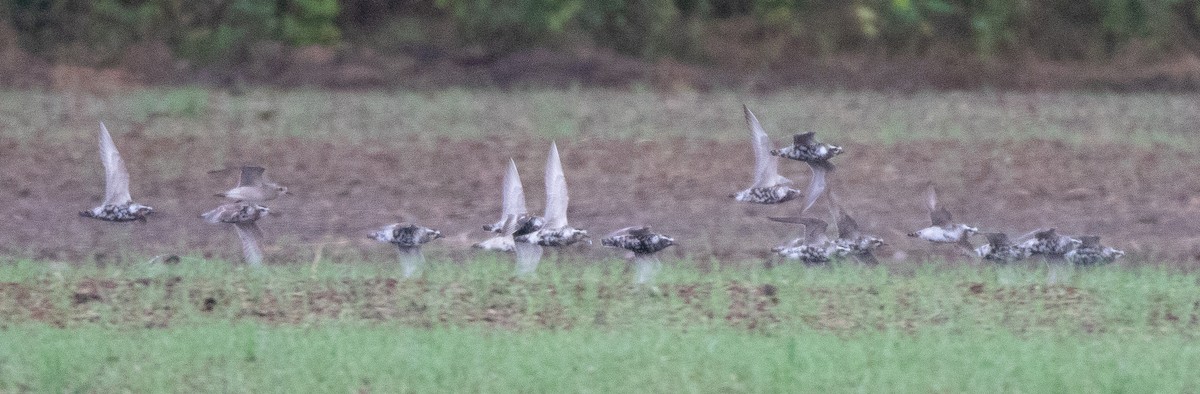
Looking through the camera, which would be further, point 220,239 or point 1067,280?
point 220,239

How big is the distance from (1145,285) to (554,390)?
3388 millimetres

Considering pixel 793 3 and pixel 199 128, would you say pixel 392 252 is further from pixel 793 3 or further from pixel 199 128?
pixel 793 3

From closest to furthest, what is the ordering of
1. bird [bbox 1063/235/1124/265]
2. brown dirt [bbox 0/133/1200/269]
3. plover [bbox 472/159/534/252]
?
bird [bbox 1063/235/1124/265] < plover [bbox 472/159/534/252] < brown dirt [bbox 0/133/1200/269]

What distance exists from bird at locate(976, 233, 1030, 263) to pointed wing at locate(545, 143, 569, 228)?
1.98 metres

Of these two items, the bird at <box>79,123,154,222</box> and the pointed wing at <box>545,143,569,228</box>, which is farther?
the bird at <box>79,123,154,222</box>

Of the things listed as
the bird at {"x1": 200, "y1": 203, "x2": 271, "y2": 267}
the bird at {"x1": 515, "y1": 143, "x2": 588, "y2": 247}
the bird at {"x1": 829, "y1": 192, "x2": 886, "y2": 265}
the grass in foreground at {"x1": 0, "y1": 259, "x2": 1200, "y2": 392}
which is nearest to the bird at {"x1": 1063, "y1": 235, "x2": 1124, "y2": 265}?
the grass in foreground at {"x1": 0, "y1": 259, "x2": 1200, "y2": 392}

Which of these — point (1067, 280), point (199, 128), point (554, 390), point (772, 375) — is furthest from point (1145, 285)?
point (199, 128)

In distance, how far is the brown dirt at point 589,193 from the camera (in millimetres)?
9859

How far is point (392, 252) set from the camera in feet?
31.1

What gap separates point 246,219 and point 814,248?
2.70 m

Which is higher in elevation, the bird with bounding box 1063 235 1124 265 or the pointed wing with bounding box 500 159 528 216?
the pointed wing with bounding box 500 159 528 216

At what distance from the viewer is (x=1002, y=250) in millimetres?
7992

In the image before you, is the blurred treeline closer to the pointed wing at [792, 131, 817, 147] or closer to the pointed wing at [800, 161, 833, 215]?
the pointed wing at [800, 161, 833, 215]

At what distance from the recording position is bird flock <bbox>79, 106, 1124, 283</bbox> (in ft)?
25.7
